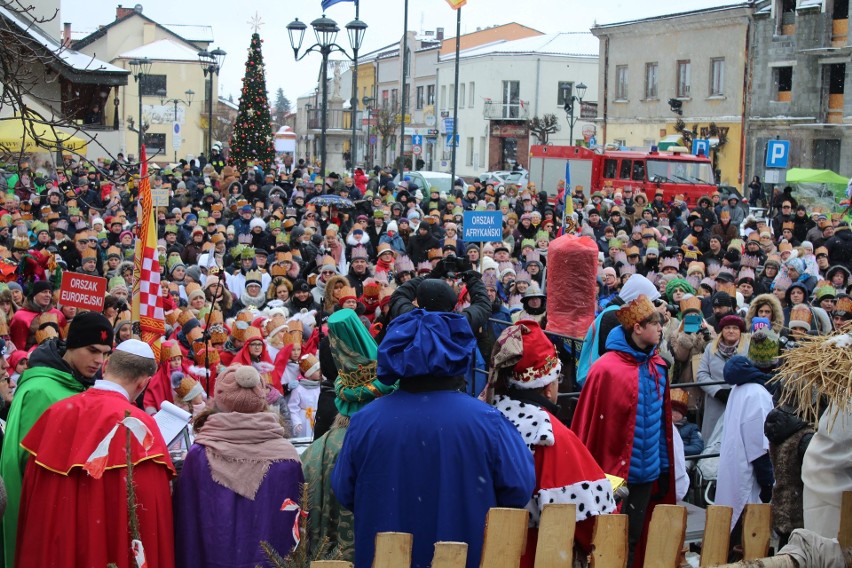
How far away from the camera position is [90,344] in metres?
4.81

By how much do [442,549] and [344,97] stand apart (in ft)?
289

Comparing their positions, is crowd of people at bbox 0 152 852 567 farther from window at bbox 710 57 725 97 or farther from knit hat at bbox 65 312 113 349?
window at bbox 710 57 725 97

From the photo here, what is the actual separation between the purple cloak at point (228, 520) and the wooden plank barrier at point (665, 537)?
1486 millimetres

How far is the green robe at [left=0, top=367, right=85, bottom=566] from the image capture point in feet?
14.9

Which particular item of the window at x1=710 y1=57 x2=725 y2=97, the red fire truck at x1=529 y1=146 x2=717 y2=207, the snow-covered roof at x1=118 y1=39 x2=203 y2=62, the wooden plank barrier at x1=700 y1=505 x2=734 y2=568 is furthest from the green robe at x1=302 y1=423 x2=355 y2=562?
the snow-covered roof at x1=118 y1=39 x2=203 y2=62

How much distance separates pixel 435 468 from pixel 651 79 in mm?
44550

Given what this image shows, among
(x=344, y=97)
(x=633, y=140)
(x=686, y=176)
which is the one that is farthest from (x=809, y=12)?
(x=344, y=97)

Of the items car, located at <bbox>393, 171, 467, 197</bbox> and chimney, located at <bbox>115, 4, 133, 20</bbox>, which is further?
chimney, located at <bbox>115, 4, 133, 20</bbox>

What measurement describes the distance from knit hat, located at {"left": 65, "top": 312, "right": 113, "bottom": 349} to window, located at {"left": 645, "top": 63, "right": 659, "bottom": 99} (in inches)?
1719

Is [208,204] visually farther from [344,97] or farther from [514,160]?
[344,97]

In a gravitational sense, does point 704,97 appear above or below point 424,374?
above

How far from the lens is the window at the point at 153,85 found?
7494 cm

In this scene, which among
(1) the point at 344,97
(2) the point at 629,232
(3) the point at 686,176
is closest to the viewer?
(2) the point at 629,232

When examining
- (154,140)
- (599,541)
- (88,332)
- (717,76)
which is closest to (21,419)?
(88,332)
